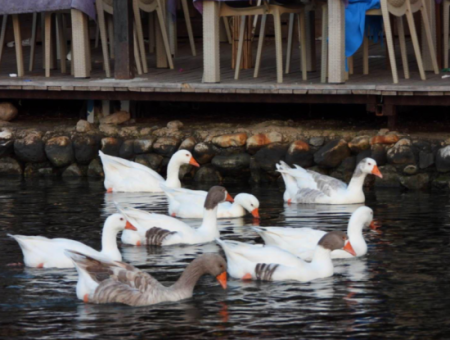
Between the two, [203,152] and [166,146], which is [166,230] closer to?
[203,152]

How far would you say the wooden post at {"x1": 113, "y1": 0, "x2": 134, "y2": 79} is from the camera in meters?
13.9

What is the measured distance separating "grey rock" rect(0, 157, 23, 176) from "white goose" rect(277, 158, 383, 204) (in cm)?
398

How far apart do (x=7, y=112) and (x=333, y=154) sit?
4840mm

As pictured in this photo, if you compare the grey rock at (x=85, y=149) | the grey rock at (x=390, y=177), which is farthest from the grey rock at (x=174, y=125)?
the grey rock at (x=390, y=177)

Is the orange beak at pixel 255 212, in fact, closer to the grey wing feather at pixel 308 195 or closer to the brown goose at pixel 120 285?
the grey wing feather at pixel 308 195

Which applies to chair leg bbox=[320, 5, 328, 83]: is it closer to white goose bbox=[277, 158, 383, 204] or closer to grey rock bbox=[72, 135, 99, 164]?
white goose bbox=[277, 158, 383, 204]

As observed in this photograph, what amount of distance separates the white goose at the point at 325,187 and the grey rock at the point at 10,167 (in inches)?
157

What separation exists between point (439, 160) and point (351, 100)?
1.30 metres

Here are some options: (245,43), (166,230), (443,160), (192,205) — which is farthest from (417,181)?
(166,230)

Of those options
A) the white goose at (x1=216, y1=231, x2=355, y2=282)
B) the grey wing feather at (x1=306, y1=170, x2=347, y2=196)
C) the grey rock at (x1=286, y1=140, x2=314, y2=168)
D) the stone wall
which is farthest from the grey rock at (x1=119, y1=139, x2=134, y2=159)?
the white goose at (x1=216, y1=231, x2=355, y2=282)

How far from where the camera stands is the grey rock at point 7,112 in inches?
590

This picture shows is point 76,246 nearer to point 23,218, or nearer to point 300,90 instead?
point 23,218

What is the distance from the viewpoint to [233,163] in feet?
42.9

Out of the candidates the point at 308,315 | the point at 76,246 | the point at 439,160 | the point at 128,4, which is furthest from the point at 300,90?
the point at 308,315
